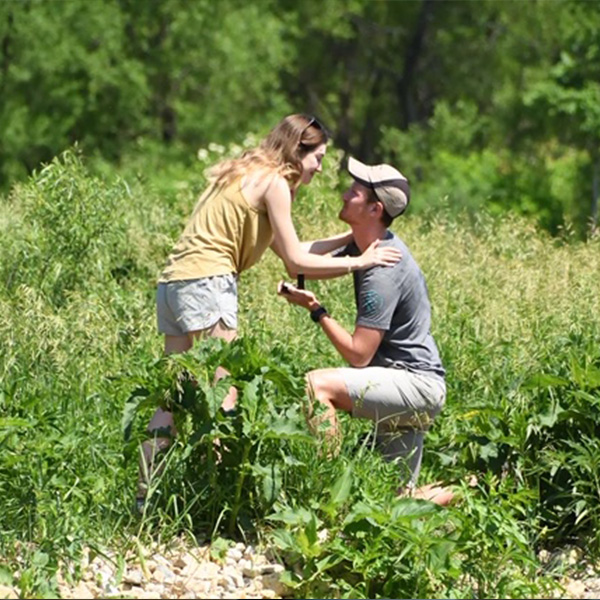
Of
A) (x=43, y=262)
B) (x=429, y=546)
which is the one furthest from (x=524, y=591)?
(x=43, y=262)

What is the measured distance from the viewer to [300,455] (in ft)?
19.0

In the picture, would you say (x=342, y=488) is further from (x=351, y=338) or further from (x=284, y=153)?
(x=284, y=153)

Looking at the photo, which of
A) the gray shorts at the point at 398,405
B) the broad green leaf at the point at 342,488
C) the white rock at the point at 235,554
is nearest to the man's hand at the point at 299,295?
the gray shorts at the point at 398,405

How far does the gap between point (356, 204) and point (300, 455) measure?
122 centimetres

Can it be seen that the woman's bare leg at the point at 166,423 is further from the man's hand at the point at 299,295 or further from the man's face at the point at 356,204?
the man's face at the point at 356,204

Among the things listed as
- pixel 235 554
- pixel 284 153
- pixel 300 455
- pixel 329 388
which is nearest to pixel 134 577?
pixel 235 554

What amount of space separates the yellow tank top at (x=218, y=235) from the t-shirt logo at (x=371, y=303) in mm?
583

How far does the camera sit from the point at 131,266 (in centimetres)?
956

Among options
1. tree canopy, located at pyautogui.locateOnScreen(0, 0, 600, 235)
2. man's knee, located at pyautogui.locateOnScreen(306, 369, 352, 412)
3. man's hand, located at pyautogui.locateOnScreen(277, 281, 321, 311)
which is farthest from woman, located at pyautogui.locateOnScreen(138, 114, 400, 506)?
tree canopy, located at pyautogui.locateOnScreen(0, 0, 600, 235)

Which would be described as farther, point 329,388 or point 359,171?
point 359,171

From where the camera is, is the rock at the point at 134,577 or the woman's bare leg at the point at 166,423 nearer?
the rock at the point at 134,577

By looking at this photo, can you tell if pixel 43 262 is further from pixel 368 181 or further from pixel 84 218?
pixel 368 181

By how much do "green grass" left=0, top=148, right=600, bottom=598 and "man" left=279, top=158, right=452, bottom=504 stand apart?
16cm

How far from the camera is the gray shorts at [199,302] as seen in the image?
6262mm
